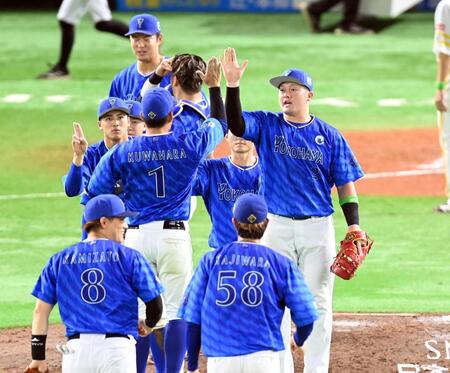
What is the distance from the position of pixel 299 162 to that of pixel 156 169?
935 mm

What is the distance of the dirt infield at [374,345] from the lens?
8898 millimetres

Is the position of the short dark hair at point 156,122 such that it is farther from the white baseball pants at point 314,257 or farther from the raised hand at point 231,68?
the white baseball pants at point 314,257

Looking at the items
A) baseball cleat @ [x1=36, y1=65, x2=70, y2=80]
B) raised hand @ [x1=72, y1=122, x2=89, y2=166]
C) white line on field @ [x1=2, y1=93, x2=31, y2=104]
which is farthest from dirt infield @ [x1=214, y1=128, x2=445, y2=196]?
raised hand @ [x1=72, y1=122, x2=89, y2=166]

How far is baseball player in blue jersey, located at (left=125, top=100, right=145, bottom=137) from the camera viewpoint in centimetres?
897

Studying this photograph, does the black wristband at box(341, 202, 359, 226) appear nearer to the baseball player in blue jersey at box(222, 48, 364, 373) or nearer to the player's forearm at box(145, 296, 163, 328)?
the baseball player in blue jersey at box(222, 48, 364, 373)

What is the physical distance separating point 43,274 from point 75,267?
0.19m

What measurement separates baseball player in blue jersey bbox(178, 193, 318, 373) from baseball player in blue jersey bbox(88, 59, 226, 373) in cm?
138

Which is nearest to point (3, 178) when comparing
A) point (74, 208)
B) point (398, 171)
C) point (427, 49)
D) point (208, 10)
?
point (74, 208)

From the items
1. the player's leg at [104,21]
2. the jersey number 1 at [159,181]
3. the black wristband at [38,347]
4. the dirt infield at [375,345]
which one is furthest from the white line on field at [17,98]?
the black wristband at [38,347]

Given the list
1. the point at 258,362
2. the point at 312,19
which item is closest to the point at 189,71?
the point at 258,362

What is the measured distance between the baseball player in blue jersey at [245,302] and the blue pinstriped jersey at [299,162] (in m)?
1.63

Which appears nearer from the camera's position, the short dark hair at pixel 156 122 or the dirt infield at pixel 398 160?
the short dark hair at pixel 156 122

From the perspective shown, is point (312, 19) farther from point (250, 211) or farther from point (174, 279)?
point (250, 211)

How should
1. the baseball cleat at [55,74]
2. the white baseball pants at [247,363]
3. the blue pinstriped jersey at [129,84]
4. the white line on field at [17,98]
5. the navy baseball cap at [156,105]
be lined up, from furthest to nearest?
the baseball cleat at [55,74]
the white line on field at [17,98]
the blue pinstriped jersey at [129,84]
the navy baseball cap at [156,105]
the white baseball pants at [247,363]
